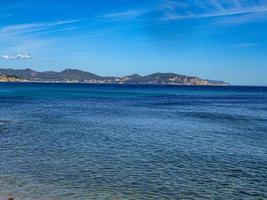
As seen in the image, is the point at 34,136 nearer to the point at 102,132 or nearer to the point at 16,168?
the point at 102,132

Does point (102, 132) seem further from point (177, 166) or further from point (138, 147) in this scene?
point (177, 166)

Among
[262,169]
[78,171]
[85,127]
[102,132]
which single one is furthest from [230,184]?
[85,127]

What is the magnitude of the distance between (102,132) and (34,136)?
7.32 meters

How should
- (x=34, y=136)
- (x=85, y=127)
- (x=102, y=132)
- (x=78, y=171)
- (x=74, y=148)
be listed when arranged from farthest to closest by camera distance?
1. (x=85, y=127)
2. (x=102, y=132)
3. (x=34, y=136)
4. (x=74, y=148)
5. (x=78, y=171)

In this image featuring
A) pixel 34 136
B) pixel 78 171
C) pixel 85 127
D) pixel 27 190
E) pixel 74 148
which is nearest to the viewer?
pixel 27 190

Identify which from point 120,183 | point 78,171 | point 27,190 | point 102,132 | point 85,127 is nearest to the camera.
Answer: point 27,190

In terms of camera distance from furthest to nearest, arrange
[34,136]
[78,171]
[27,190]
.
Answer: [34,136] < [78,171] < [27,190]

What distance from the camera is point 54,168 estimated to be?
2809 centimetres

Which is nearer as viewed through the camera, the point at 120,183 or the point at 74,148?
the point at 120,183

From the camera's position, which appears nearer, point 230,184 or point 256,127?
point 230,184

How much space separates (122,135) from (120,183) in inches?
754

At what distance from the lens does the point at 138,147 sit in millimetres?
36094

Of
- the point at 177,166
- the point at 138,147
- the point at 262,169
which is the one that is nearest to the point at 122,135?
the point at 138,147

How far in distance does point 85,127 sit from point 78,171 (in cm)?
2375
